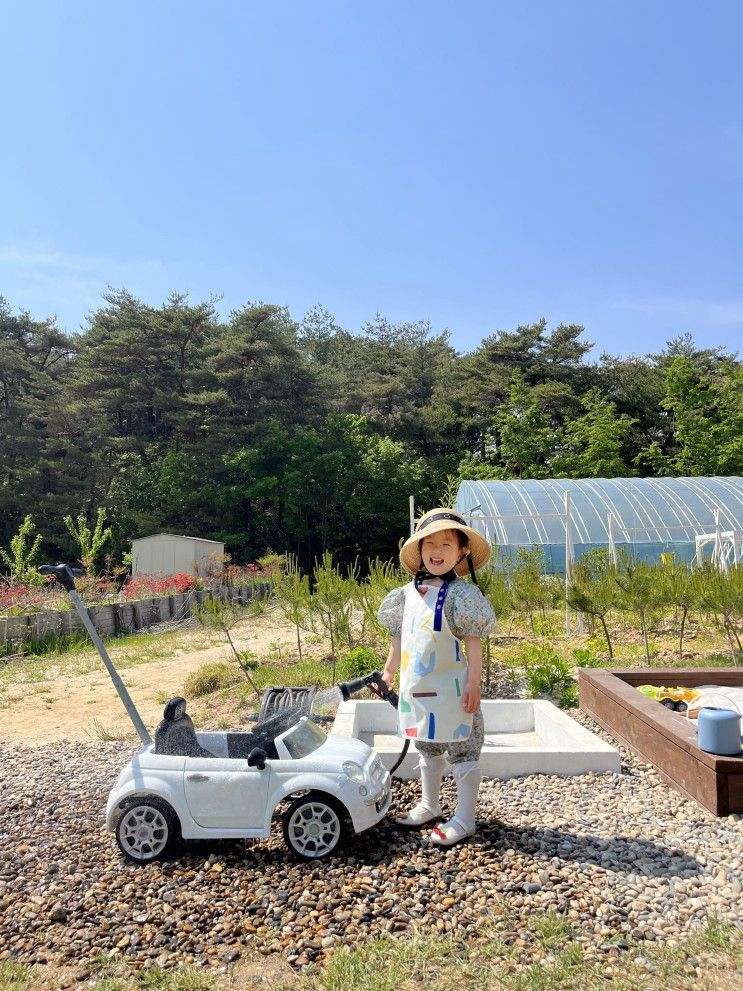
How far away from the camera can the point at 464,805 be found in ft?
10.9

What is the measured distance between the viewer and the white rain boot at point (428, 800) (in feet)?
11.3

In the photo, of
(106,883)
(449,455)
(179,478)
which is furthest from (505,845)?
(449,455)

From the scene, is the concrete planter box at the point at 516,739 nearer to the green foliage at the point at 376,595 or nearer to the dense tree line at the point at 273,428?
the green foliage at the point at 376,595

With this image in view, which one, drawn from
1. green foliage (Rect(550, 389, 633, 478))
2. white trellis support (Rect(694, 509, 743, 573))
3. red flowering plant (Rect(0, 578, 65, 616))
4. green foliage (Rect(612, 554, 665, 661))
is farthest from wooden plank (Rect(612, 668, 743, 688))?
green foliage (Rect(550, 389, 633, 478))

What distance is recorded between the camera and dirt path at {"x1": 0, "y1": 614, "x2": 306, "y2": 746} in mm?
6266

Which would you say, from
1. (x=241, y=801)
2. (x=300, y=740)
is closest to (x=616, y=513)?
(x=300, y=740)

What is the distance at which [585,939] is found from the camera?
8.29 feet

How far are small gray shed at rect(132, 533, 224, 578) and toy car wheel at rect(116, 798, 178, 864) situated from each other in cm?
1563

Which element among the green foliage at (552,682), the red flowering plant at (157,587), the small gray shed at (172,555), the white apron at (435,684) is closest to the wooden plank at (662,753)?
the green foliage at (552,682)

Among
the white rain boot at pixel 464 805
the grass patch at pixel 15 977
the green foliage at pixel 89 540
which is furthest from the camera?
the green foliage at pixel 89 540

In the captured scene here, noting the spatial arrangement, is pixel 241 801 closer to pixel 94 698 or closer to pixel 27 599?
pixel 94 698

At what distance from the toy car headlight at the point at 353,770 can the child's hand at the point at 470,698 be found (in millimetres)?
515

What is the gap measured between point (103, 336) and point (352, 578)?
912 inches

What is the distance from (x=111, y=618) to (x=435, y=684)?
10.3 meters
